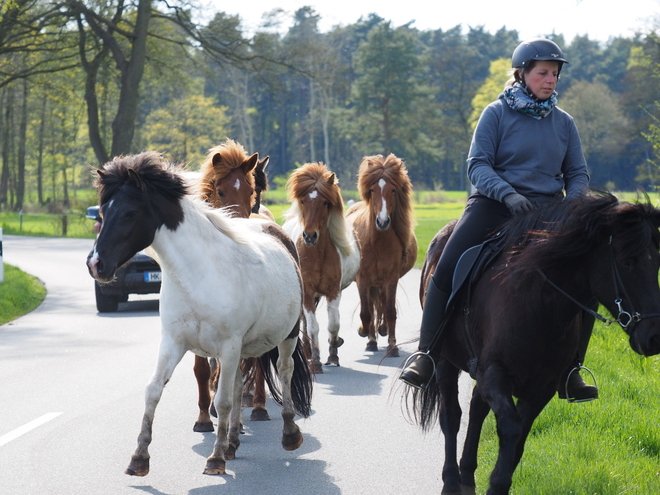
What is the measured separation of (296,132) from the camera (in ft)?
326

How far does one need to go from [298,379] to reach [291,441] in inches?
31.0

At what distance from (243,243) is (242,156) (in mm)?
2155

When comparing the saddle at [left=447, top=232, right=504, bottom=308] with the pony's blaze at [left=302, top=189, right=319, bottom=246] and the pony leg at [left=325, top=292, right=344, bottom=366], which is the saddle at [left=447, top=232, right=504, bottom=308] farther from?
the pony leg at [left=325, top=292, right=344, bottom=366]


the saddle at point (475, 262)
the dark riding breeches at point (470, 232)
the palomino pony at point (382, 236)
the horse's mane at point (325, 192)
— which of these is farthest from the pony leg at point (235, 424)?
the palomino pony at point (382, 236)

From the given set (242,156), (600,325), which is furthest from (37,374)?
(600,325)

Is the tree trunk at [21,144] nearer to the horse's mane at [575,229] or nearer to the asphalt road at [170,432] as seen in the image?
the asphalt road at [170,432]

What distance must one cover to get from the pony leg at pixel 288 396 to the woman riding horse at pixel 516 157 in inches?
63.3

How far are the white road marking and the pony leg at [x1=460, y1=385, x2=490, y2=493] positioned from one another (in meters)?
3.36

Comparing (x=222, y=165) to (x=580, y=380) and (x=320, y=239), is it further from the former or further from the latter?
(x=580, y=380)

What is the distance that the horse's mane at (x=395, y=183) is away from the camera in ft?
38.6

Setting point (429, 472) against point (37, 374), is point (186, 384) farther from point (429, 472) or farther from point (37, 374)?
point (429, 472)

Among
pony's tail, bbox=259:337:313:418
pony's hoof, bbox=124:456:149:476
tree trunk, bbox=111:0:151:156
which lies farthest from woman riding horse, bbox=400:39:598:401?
tree trunk, bbox=111:0:151:156

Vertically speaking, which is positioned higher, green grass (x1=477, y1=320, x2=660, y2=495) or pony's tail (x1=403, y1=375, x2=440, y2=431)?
pony's tail (x1=403, y1=375, x2=440, y2=431)

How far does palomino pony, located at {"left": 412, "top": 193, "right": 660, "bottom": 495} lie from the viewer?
4.18m
